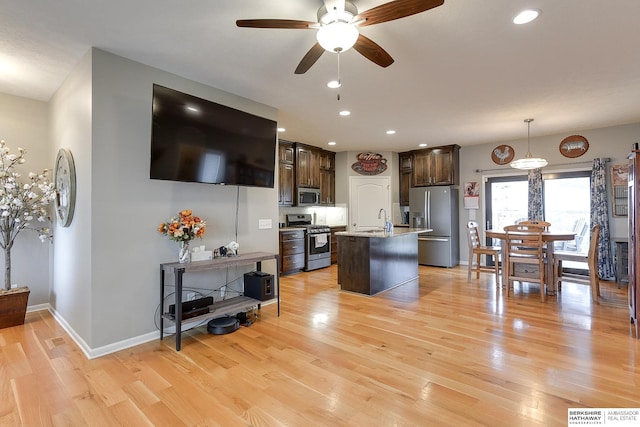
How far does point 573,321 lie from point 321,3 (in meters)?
4.03

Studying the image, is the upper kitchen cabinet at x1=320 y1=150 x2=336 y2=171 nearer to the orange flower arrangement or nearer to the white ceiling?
the white ceiling

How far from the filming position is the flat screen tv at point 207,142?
283 centimetres

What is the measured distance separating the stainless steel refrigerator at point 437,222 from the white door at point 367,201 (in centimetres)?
69

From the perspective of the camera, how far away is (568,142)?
223 inches

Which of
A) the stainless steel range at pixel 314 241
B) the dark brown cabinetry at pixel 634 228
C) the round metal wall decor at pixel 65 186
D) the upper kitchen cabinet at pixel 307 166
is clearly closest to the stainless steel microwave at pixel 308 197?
the upper kitchen cabinet at pixel 307 166

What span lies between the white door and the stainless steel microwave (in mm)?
880

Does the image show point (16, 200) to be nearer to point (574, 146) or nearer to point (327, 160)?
point (327, 160)

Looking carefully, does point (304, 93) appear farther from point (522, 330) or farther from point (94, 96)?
point (522, 330)

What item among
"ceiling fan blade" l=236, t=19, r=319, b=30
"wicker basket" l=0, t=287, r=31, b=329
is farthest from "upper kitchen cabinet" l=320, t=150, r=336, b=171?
A: "wicker basket" l=0, t=287, r=31, b=329

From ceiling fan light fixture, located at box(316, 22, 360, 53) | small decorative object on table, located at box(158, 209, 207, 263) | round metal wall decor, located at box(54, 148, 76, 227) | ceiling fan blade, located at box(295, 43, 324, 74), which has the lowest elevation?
small decorative object on table, located at box(158, 209, 207, 263)

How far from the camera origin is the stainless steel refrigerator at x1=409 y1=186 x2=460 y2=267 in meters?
6.61

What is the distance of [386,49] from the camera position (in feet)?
8.98

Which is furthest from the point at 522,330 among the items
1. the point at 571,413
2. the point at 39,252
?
the point at 39,252

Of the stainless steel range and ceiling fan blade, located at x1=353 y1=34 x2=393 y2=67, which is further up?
ceiling fan blade, located at x1=353 y1=34 x2=393 y2=67
